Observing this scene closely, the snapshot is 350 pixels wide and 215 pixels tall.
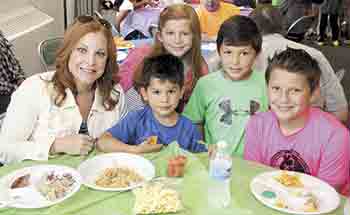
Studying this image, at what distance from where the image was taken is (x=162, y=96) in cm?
211

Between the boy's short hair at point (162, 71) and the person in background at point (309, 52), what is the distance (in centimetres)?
91

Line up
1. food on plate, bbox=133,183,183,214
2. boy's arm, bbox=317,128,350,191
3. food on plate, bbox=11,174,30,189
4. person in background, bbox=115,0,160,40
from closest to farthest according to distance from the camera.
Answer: food on plate, bbox=133,183,183,214 → food on plate, bbox=11,174,30,189 → boy's arm, bbox=317,128,350,191 → person in background, bbox=115,0,160,40

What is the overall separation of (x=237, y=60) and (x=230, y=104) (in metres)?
0.21

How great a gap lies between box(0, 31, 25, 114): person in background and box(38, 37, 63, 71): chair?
429 mm

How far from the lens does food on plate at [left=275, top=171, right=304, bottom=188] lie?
1.76m

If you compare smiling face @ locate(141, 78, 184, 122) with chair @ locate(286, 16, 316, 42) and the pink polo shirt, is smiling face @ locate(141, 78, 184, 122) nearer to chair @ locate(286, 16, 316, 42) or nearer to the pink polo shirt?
the pink polo shirt

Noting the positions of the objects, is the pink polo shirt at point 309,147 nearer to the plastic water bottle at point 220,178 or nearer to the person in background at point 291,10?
the plastic water bottle at point 220,178

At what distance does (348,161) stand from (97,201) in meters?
0.97

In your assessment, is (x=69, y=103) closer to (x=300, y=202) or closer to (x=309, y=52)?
(x=300, y=202)

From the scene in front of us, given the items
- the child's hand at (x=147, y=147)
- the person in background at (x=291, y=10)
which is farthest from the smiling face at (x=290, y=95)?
the person in background at (x=291, y=10)

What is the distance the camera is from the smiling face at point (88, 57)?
2145mm

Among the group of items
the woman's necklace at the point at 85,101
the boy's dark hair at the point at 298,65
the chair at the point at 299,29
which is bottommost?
the chair at the point at 299,29

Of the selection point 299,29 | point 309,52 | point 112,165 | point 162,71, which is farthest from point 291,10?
point 112,165

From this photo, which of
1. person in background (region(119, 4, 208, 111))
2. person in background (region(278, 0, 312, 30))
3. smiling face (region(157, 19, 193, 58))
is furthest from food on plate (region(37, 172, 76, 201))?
person in background (region(278, 0, 312, 30))
